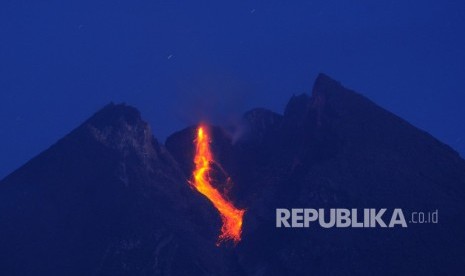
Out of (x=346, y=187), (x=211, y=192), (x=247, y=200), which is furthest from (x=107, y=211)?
(x=346, y=187)

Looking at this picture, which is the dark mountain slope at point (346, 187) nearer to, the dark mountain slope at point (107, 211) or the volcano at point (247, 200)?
the volcano at point (247, 200)

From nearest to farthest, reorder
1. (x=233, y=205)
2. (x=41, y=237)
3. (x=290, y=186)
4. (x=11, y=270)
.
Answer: (x=11, y=270), (x=41, y=237), (x=290, y=186), (x=233, y=205)

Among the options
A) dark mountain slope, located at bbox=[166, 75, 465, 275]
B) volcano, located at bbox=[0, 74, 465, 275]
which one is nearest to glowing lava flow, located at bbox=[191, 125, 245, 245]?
volcano, located at bbox=[0, 74, 465, 275]

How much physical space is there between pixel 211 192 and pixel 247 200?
30.0 feet

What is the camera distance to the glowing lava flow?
512ft

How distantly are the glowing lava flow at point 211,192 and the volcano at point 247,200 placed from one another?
75.7 inches

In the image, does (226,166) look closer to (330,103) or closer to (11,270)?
(330,103)

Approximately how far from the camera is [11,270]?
134 meters

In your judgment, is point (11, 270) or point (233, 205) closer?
point (11, 270)

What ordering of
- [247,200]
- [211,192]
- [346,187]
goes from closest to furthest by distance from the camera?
[346,187], [247,200], [211,192]

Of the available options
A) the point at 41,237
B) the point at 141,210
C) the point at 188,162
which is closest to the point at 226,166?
the point at 188,162

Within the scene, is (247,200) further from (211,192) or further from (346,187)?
(346,187)

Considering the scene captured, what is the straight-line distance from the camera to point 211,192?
174 m

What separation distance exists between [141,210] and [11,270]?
25494 millimetres
